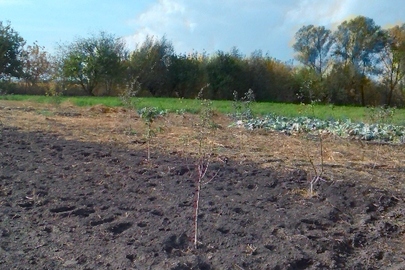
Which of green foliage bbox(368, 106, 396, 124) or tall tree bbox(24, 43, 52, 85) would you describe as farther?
tall tree bbox(24, 43, 52, 85)

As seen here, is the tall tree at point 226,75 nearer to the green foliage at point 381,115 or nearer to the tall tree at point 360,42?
the tall tree at point 360,42

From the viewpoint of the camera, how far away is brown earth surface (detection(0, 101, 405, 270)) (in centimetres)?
372

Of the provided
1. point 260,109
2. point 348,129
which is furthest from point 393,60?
point 348,129

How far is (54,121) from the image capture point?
1163 cm

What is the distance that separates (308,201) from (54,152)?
147 inches

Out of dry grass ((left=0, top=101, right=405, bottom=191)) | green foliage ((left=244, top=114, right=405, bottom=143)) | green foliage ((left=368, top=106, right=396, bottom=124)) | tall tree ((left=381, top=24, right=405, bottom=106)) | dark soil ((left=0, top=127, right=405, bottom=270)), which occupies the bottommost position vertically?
dark soil ((left=0, top=127, right=405, bottom=270))

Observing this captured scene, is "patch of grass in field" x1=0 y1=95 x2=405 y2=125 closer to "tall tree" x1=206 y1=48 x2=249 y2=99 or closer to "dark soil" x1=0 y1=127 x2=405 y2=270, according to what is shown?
"dark soil" x1=0 y1=127 x2=405 y2=270

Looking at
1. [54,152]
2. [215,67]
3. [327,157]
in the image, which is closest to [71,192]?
[54,152]

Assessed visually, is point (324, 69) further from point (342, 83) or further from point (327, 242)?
point (327, 242)

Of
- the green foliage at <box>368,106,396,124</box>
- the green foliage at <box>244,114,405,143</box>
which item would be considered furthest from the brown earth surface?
the green foliage at <box>368,106,396,124</box>

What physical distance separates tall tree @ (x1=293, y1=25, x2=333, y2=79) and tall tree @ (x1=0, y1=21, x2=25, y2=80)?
22.0 meters

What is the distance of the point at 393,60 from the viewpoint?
142 ft

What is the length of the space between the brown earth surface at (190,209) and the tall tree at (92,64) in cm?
2606

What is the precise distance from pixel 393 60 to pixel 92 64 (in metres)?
25.2
